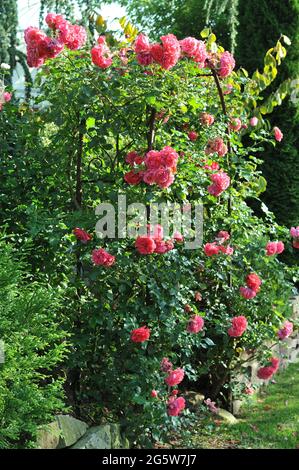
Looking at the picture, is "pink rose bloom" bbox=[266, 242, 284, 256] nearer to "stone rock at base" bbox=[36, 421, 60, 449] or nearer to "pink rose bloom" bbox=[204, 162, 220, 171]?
"pink rose bloom" bbox=[204, 162, 220, 171]

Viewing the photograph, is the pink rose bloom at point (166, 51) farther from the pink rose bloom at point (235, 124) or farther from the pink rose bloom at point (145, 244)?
the pink rose bloom at point (235, 124)

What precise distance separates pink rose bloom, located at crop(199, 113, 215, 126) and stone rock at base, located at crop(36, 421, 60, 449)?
1819mm

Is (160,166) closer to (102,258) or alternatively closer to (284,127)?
(102,258)

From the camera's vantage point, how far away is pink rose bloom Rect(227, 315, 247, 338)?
3.86m

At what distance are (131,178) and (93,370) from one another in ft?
3.15

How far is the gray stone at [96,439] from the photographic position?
9.97ft

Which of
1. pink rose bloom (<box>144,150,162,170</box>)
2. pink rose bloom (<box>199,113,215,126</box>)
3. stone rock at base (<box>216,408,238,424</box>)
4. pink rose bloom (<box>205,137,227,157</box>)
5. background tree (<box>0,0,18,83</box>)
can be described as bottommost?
stone rock at base (<box>216,408,238,424</box>)

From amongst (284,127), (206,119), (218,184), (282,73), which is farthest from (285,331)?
(282,73)

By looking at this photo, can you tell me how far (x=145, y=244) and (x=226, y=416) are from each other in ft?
4.83

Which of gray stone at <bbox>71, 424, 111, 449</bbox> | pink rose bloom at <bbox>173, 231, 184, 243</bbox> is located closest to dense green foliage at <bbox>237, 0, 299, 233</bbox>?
pink rose bloom at <bbox>173, 231, 184, 243</bbox>

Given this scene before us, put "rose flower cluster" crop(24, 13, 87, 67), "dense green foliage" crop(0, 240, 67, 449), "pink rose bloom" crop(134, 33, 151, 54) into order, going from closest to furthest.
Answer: "dense green foliage" crop(0, 240, 67, 449) < "rose flower cluster" crop(24, 13, 87, 67) < "pink rose bloom" crop(134, 33, 151, 54)

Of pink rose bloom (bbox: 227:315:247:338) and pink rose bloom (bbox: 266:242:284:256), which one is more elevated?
pink rose bloom (bbox: 266:242:284:256)

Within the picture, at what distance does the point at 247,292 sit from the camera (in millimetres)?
3949
